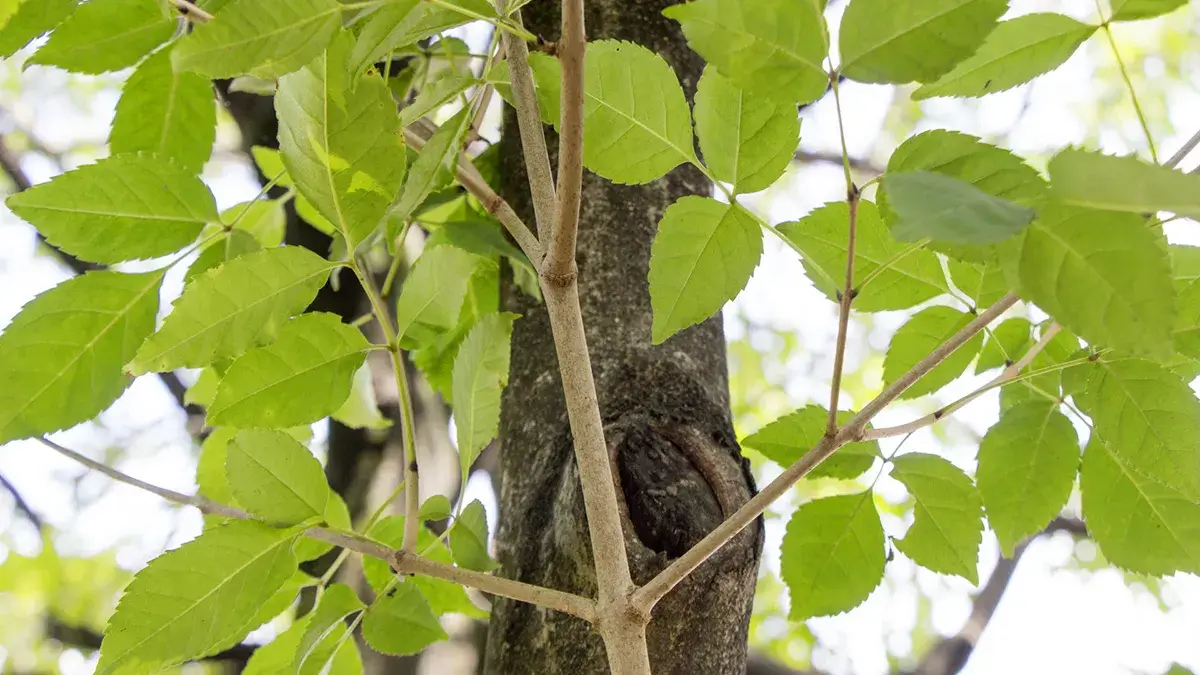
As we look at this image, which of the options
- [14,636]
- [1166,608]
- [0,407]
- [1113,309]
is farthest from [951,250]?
[14,636]

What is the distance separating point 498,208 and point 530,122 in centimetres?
13

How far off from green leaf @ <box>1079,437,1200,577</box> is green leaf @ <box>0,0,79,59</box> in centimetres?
→ 91

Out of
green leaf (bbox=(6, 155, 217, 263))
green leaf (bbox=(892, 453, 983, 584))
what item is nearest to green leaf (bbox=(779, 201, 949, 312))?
green leaf (bbox=(892, 453, 983, 584))

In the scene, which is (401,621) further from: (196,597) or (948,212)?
(948,212)

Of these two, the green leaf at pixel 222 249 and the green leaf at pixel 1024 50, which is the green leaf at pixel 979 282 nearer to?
the green leaf at pixel 1024 50

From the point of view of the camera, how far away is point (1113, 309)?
0.36 m

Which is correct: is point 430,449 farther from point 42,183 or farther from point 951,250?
point 951,250

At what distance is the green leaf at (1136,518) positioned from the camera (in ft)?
2.17

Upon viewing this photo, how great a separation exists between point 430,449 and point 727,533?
1.60 meters

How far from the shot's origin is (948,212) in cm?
33

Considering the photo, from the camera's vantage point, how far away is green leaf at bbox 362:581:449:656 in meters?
0.70

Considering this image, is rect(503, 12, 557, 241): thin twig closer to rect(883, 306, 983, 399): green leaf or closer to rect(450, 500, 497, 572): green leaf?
rect(450, 500, 497, 572): green leaf

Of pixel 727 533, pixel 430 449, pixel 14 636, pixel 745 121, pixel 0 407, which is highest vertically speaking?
pixel 430 449

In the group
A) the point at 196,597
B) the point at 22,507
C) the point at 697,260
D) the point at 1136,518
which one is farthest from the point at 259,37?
the point at 22,507
